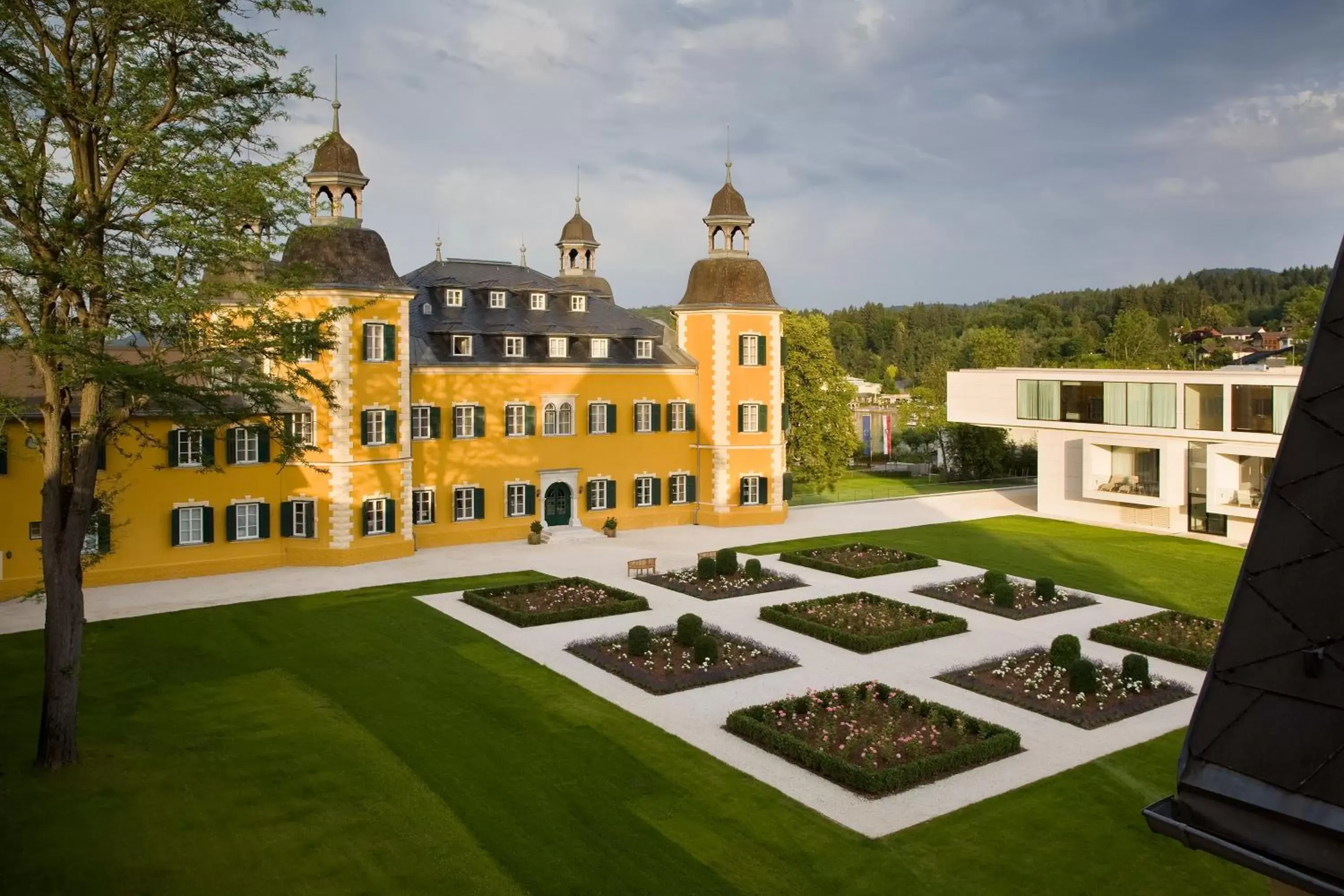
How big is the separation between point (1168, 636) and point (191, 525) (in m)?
27.2

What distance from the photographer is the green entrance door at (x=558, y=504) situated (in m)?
38.8

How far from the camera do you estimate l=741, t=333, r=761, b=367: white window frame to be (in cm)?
4125

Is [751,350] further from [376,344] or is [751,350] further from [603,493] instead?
[376,344]

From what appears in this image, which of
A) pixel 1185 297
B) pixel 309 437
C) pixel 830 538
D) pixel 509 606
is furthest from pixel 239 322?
pixel 1185 297

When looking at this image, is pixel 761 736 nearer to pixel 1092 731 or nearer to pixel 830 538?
pixel 1092 731

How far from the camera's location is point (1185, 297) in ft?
414

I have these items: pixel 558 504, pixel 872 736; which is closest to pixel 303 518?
pixel 558 504

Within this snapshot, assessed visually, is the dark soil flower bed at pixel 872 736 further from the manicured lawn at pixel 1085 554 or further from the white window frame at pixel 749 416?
the white window frame at pixel 749 416

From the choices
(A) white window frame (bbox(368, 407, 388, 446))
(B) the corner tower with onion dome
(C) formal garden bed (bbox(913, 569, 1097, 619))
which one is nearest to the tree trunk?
(A) white window frame (bbox(368, 407, 388, 446))

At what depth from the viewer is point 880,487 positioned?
5725cm

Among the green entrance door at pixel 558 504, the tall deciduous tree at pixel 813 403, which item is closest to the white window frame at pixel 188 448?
the green entrance door at pixel 558 504

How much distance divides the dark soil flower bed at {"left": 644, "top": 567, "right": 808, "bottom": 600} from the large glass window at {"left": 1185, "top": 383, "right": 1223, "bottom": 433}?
1798 cm

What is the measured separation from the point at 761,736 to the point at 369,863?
6.94 m

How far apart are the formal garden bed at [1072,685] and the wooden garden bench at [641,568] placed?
1208 cm
